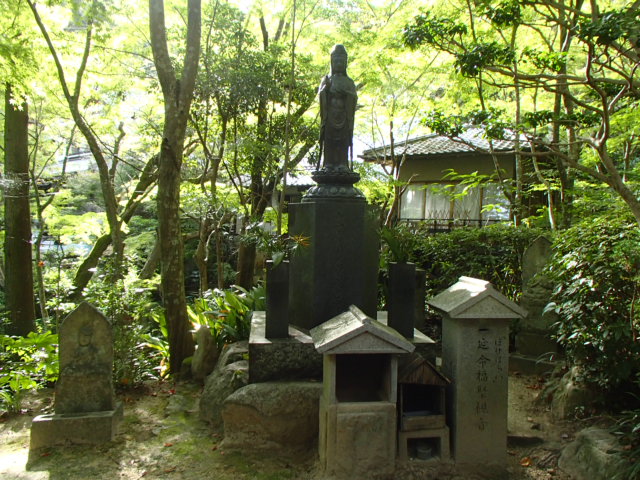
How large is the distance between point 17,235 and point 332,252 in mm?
8197

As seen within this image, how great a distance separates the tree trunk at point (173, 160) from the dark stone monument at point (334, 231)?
2.19m

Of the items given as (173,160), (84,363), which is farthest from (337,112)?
(84,363)

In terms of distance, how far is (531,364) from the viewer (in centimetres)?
666

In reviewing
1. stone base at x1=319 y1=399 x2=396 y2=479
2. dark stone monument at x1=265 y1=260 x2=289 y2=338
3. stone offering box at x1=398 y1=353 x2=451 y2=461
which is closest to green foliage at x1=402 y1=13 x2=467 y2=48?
dark stone monument at x1=265 y1=260 x2=289 y2=338

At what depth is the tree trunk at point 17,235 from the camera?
9570 millimetres

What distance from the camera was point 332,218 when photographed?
5.22m

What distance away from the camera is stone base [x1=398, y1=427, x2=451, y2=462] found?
400cm

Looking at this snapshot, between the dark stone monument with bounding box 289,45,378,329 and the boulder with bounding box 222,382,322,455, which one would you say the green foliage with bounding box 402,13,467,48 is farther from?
the boulder with bounding box 222,382,322,455

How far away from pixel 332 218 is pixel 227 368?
224 cm

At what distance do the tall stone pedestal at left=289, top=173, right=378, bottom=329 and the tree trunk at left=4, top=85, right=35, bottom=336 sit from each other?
764 cm

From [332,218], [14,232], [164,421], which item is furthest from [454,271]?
[14,232]

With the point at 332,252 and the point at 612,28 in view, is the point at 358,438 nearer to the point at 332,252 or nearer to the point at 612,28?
the point at 332,252

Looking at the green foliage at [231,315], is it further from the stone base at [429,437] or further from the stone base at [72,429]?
the stone base at [429,437]

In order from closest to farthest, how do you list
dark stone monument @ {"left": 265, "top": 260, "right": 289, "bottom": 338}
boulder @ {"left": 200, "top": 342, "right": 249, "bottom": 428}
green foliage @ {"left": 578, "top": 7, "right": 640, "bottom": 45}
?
green foliage @ {"left": 578, "top": 7, "right": 640, "bottom": 45}
dark stone monument @ {"left": 265, "top": 260, "right": 289, "bottom": 338}
boulder @ {"left": 200, "top": 342, "right": 249, "bottom": 428}
